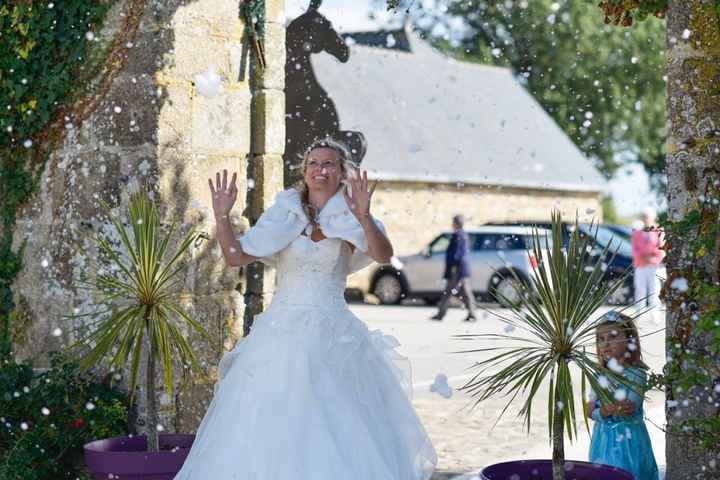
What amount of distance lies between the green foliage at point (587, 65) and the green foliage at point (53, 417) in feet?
Result: 120

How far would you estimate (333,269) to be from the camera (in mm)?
5422

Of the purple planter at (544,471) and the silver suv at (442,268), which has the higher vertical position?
the silver suv at (442,268)

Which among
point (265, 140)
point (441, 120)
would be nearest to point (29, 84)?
point (265, 140)

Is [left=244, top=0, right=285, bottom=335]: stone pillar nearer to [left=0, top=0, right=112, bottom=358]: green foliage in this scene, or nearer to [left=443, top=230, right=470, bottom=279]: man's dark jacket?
[left=0, top=0, right=112, bottom=358]: green foliage

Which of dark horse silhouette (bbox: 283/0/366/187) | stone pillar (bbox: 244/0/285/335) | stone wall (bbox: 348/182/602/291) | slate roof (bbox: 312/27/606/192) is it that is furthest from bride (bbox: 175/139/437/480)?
slate roof (bbox: 312/27/606/192)

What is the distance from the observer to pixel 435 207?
92.9 ft

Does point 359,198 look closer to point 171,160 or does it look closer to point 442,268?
point 171,160

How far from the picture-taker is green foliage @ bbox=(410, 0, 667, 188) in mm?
42875

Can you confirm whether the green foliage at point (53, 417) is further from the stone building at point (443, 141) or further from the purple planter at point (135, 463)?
the stone building at point (443, 141)

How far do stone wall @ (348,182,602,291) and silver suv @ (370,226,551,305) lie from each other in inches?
36.5

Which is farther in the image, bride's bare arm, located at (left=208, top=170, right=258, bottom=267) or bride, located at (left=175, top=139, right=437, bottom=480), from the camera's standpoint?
bride's bare arm, located at (left=208, top=170, right=258, bottom=267)

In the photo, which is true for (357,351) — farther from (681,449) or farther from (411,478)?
(681,449)

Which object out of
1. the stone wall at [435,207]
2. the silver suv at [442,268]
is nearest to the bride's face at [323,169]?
→ the silver suv at [442,268]

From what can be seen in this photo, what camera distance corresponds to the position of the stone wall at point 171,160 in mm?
6477
